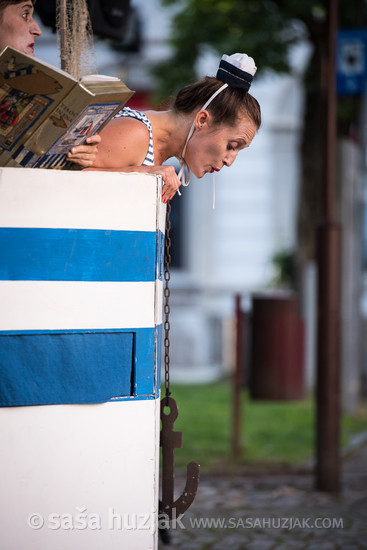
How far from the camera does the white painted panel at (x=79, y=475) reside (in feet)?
6.77

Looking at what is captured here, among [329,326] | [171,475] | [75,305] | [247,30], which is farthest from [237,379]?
[75,305]

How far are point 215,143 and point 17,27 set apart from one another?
682 mm

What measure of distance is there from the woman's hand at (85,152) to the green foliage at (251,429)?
12.4ft

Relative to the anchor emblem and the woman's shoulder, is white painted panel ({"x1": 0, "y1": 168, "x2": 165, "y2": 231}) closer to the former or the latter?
the woman's shoulder

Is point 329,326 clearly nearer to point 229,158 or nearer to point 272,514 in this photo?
point 272,514

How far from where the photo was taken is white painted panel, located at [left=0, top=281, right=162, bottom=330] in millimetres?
2051

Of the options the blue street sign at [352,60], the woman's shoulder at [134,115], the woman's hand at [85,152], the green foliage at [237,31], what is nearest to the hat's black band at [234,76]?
the woman's shoulder at [134,115]

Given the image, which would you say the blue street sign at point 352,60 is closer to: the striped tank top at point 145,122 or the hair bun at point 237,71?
the hair bun at point 237,71

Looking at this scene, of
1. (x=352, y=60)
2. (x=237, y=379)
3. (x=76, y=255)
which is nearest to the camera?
(x=76, y=255)

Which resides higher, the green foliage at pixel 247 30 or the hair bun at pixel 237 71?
the green foliage at pixel 247 30

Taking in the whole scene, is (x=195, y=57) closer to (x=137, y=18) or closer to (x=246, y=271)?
(x=137, y=18)

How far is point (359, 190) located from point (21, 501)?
7924 mm

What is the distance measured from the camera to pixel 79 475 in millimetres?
2115

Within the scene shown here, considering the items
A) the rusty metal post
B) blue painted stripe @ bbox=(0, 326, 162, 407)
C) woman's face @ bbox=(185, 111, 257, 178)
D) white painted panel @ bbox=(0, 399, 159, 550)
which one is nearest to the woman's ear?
woman's face @ bbox=(185, 111, 257, 178)
